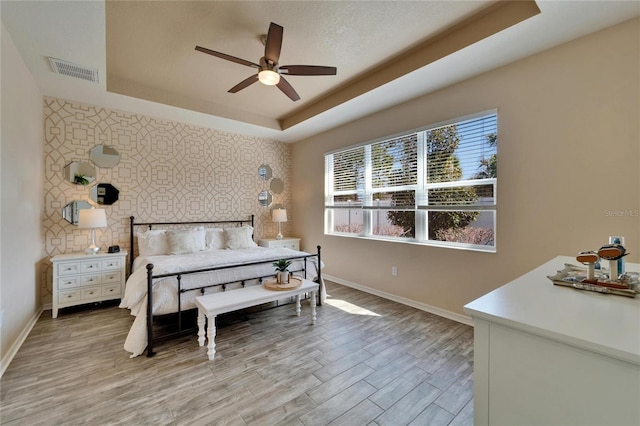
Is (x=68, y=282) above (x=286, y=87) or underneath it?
underneath

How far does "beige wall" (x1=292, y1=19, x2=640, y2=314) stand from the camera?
213 centimetres

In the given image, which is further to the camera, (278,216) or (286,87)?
(278,216)

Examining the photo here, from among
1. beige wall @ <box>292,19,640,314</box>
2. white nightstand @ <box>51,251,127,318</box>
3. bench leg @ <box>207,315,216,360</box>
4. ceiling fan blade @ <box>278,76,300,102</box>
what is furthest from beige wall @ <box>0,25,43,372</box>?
beige wall @ <box>292,19,640,314</box>

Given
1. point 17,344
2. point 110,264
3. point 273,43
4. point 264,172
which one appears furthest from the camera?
point 264,172

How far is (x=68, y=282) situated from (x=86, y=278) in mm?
169

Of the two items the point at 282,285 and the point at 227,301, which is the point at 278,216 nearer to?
the point at 282,285

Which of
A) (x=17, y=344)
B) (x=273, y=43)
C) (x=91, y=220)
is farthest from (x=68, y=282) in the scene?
(x=273, y=43)

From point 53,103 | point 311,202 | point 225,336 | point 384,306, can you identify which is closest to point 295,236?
point 311,202

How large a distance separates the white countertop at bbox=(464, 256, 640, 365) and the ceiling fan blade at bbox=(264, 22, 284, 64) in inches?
91.0

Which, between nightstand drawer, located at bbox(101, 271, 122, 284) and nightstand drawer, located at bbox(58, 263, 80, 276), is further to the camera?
nightstand drawer, located at bbox(101, 271, 122, 284)

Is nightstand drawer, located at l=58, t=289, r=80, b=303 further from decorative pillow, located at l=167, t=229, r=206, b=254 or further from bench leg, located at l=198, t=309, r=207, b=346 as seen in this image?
bench leg, located at l=198, t=309, r=207, b=346

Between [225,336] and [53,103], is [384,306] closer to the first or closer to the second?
[225,336]

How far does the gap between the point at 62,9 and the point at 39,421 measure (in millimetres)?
2859

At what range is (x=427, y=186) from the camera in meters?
3.49
